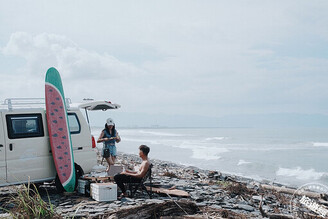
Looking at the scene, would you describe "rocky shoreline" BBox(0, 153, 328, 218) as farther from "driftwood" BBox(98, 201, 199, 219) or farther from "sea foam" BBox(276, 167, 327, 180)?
"sea foam" BBox(276, 167, 327, 180)

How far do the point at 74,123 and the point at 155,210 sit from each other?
3949 millimetres

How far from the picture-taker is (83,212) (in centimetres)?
722

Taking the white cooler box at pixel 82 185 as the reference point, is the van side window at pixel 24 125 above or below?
above

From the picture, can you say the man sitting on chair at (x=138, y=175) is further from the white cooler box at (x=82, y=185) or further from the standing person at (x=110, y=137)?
the standing person at (x=110, y=137)

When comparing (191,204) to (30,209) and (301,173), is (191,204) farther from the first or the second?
(301,173)

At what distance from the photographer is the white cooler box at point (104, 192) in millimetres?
8297

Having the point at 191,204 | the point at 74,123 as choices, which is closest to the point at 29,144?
the point at 74,123

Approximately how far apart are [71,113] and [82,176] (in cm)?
166

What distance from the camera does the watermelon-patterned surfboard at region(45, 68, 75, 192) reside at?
9.05 metres

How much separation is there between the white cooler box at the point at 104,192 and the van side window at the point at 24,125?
2.00m

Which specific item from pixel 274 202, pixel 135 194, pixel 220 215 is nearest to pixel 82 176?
pixel 135 194

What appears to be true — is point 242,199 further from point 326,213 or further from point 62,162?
point 62,162

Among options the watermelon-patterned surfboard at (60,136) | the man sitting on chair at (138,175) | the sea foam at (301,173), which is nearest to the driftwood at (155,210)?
the man sitting on chair at (138,175)

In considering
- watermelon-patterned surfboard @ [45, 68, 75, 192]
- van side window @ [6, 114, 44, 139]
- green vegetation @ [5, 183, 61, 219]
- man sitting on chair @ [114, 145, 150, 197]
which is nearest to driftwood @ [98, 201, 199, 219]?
green vegetation @ [5, 183, 61, 219]
